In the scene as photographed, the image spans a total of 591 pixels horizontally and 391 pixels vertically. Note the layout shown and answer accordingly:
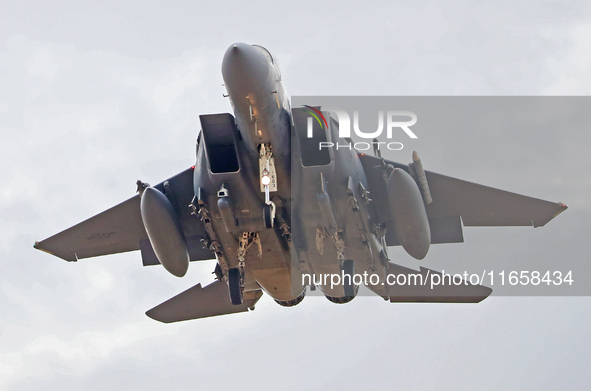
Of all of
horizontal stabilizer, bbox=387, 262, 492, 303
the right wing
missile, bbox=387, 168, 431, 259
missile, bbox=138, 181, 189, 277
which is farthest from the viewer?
horizontal stabilizer, bbox=387, 262, 492, 303

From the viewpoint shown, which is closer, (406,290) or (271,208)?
(271,208)

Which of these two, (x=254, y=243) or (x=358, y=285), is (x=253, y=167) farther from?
(x=358, y=285)

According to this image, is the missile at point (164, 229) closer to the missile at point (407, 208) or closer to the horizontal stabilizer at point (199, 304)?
the horizontal stabilizer at point (199, 304)

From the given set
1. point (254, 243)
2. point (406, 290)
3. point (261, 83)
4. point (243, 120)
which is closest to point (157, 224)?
point (254, 243)

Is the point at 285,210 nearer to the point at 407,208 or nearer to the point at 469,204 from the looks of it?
the point at 407,208

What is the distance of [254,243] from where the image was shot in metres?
12.8

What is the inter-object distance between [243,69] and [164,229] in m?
3.84

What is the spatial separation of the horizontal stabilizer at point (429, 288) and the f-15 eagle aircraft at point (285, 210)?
0.03m

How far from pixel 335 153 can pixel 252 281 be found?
4.60 m

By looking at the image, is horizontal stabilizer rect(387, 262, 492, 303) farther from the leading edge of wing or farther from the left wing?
the leading edge of wing

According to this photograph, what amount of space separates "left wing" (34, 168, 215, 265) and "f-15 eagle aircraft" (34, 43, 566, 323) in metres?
0.03

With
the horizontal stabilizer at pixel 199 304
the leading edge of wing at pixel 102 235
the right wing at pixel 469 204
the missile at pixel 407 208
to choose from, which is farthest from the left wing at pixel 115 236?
the missile at pixel 407 208

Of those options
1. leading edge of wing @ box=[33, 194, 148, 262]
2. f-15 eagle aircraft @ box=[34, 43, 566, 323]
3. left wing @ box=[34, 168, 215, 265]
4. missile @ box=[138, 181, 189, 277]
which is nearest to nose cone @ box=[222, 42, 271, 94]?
f-15 eagle aircraft @ box=[34, 43, 566, 323]

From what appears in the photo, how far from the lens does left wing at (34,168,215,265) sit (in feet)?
46.4
